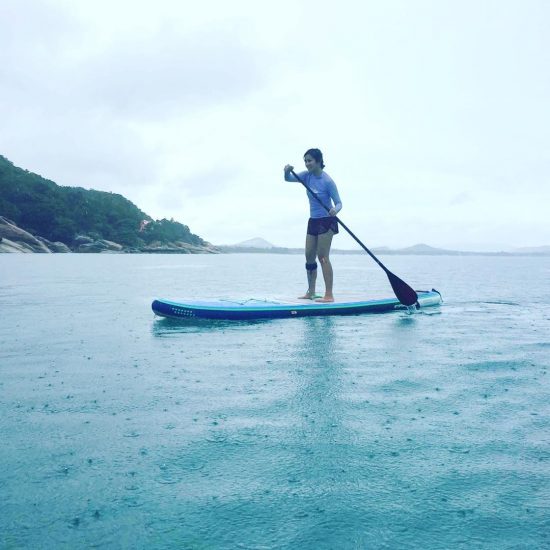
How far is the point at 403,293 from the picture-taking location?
36.1 feet

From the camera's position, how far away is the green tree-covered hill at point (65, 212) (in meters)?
87.9

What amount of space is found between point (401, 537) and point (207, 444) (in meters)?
1.52

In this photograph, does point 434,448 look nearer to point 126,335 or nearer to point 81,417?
point 81,417

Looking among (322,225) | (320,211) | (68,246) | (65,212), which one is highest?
(65,212)

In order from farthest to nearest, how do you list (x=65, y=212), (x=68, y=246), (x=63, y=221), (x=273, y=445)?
(x=65, y=212), (x=68, y=246), (x=63, y=221), (x=273, y=445)

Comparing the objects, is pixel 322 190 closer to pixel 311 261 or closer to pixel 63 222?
pixel 311 261

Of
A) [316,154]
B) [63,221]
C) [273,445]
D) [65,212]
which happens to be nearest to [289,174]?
[316,154]

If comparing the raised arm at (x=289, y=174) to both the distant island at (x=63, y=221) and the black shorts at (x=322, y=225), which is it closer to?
the black shorts at (x=322, y=225)

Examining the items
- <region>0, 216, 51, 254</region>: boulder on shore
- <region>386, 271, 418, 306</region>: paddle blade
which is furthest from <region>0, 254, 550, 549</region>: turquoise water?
<region>0, 216, 51, 254</region>: boulder on shore

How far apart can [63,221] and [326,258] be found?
88821mm

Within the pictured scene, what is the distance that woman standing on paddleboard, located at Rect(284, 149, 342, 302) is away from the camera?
10.6m

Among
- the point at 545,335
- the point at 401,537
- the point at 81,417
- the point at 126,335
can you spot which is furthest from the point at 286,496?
the point at 545,335

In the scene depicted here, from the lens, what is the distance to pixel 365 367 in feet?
19.2

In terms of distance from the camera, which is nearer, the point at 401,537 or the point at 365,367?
the point at 401,537
